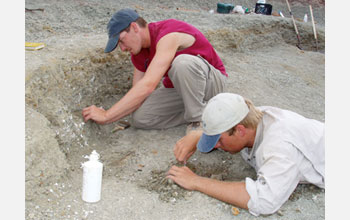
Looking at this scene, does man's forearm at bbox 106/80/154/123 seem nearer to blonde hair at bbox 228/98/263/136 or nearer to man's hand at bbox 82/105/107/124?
man's hand at bbox 82/105/107/124

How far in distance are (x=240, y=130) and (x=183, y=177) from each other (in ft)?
1.58

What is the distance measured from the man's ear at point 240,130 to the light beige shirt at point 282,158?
0.37ft

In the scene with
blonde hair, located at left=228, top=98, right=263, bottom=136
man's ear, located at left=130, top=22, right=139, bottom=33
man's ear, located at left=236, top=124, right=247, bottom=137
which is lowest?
man's ear, located at left=236, top=124, right=247, bottom=137

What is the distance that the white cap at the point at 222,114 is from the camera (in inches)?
80.0

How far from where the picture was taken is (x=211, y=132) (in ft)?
6.79

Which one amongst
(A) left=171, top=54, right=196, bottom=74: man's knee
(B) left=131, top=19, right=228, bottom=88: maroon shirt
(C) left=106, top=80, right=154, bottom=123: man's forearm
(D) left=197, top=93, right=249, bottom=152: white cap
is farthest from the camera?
(B) left=131, top=19, right=228, bottom=88: maroon shirt

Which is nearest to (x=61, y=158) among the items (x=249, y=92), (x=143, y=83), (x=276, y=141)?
(x=143, y=83)

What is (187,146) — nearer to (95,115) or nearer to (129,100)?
(129,100)

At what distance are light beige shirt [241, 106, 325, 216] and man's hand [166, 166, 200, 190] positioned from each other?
39cm

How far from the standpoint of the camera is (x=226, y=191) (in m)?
2.08

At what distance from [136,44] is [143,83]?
1.32 ft

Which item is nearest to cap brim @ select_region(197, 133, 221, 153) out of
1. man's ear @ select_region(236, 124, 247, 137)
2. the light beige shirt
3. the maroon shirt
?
man's ear @ select_region(236, 124, 247, 137)

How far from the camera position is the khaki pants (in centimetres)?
284

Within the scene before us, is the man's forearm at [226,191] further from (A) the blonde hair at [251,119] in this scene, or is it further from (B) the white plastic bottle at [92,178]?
(B) the white plastic bottle at [92,178]
